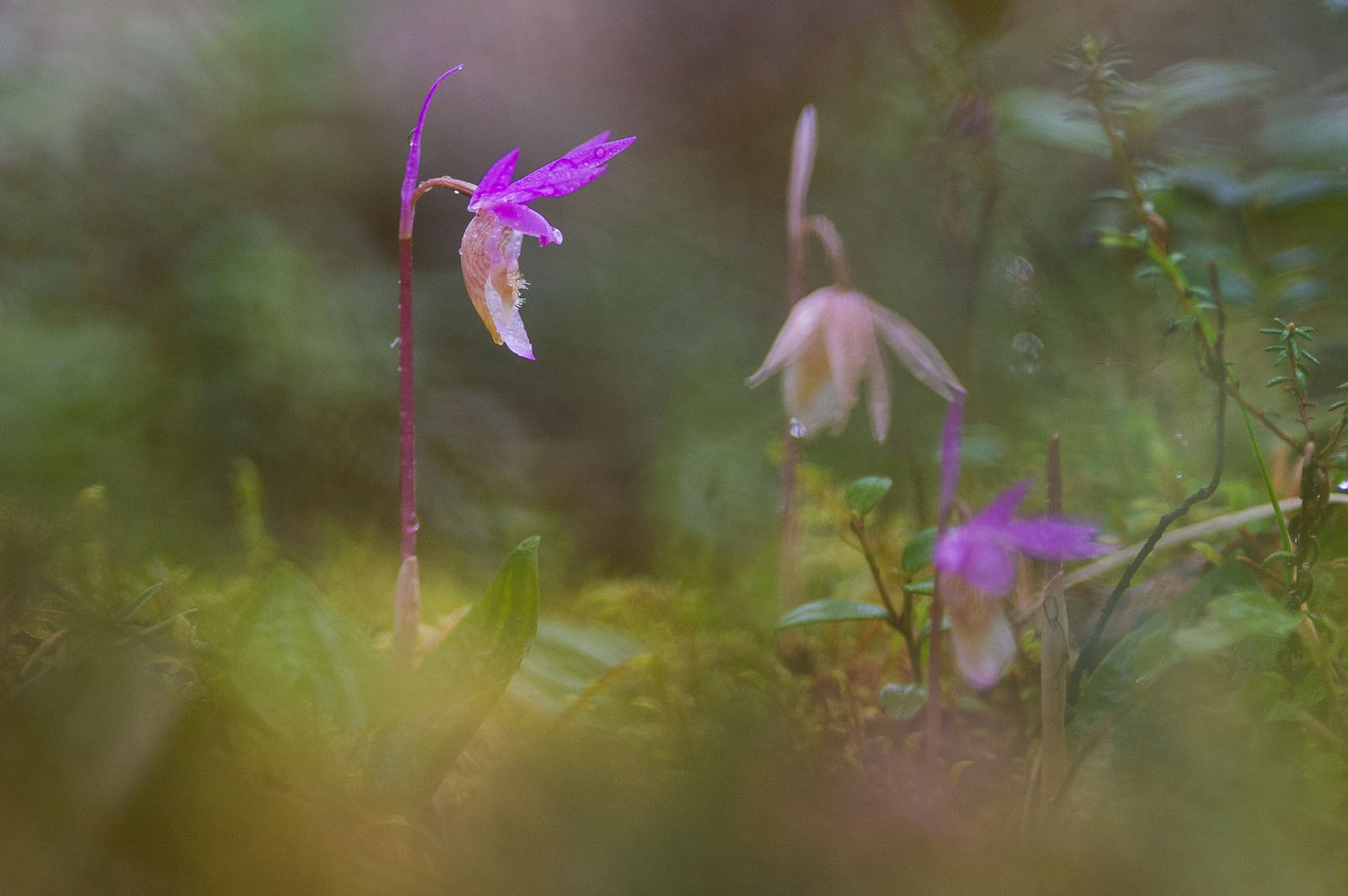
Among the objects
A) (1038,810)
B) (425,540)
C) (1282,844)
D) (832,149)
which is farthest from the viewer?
(832,149)

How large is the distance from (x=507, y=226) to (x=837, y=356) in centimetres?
28

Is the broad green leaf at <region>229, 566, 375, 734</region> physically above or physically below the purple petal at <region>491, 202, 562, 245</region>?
below

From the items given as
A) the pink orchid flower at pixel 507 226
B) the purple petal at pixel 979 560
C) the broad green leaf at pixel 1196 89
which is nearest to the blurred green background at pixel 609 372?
the broad green leaf at pixel 1196 89

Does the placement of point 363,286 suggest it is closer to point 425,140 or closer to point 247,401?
point 247,401

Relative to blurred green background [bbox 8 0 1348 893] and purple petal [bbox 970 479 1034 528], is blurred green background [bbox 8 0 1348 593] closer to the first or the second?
blurred green background [bbox 8 0 1348 893]

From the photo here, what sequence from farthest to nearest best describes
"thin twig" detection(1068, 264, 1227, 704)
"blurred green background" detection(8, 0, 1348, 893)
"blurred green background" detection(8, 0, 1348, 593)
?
"blurred green background" detection(8, 0, 1348, 593), "thin twig" detection(1068, 264, 1227, 704), "blurred green background" detection(8, 0, 1348, 893)

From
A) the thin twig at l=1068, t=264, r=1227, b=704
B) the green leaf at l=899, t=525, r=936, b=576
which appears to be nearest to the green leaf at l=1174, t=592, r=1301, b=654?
the thin twig at l=1068, t=264, r=1227, b=704

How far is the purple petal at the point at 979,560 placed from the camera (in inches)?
20.8

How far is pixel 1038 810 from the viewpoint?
48cm

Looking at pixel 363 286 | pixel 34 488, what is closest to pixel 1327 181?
pixel 363 286

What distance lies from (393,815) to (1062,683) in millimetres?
389

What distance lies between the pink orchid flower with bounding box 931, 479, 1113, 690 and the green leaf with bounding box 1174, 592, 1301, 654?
0.08 meters

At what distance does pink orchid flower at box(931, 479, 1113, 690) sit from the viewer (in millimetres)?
521

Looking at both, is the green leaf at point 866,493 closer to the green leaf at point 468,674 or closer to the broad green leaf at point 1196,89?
the green leaf at point 468,674
